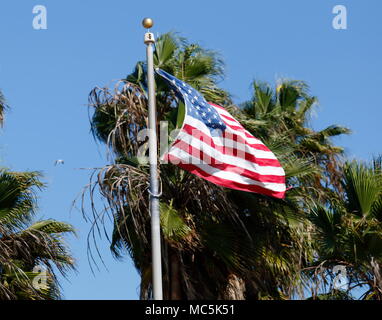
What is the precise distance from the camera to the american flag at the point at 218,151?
13344mm

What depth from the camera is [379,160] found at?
15.6 meters

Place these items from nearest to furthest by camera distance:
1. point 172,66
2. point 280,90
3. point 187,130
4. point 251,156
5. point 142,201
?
point 187,130 < point 251,156 < point 142,201 < point 172,66 < point 280,90

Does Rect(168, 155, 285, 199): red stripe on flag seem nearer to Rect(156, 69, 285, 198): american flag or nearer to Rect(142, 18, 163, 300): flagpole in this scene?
Rect(156, 69, 285, 198): american flag

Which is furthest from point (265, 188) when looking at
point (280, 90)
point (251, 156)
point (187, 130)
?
point (280, 90)

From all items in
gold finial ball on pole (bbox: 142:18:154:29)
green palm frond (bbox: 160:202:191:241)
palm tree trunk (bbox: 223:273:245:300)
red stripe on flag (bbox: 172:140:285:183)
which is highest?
gold finial ball on pole (bbox: 142:18:154:29)

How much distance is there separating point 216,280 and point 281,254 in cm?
108

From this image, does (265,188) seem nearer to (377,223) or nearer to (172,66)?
(377,223)

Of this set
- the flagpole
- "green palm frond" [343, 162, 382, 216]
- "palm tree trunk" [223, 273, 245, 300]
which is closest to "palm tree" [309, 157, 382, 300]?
"green palm frond" [343, 162, 382, 216]

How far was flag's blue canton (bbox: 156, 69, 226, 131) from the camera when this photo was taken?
44.8 ft

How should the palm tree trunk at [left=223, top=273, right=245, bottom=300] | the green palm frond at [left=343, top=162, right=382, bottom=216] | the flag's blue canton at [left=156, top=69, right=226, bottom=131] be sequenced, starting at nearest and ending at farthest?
the flag's blue canton at [left=156, top=69, right=226, bottom=131] < the green palm frond at [left=343, top=162, right=382, bottom=216] < the palm tree trunk at [left=223, top=273, right=245, bottom=300]

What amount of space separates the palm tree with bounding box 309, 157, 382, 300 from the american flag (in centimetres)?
101

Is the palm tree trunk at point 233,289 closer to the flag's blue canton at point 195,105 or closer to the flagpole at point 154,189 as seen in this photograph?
the flag's blue canton at point 195,105

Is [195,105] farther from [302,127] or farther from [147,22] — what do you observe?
[302,127]
